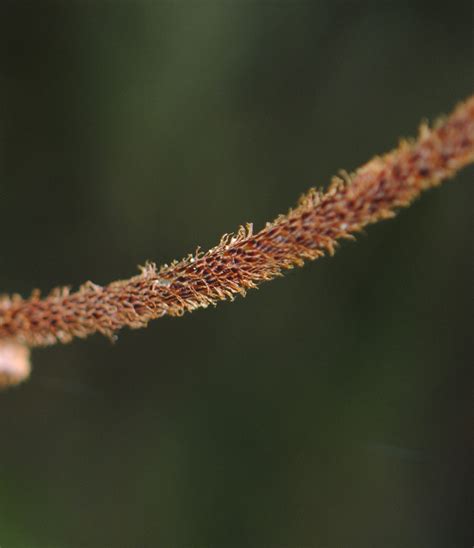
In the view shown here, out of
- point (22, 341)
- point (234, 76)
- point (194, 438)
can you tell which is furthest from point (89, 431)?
point (22, 341)

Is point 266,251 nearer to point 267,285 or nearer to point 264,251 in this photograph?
point 264,251

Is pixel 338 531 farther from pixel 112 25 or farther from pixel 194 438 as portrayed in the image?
pixel 112 25

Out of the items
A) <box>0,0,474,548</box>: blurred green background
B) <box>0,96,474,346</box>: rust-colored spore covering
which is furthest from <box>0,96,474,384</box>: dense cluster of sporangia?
<box>0,0,474,548</box>: blurred green background

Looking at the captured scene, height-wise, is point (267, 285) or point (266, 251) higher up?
point (267, 285)

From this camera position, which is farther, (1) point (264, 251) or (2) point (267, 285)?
(2) point (267, 285)

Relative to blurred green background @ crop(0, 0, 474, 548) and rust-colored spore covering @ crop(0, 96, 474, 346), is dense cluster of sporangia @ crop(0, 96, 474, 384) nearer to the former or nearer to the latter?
rust-colored spore covering @ crop(0, 96, 474, 346)

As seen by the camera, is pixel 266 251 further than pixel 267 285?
No

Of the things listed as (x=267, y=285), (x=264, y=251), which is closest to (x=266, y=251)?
(x=264, y=251)

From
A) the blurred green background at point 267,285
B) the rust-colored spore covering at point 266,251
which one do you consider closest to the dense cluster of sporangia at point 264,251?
the rust-colored spore covering at point 266,251
